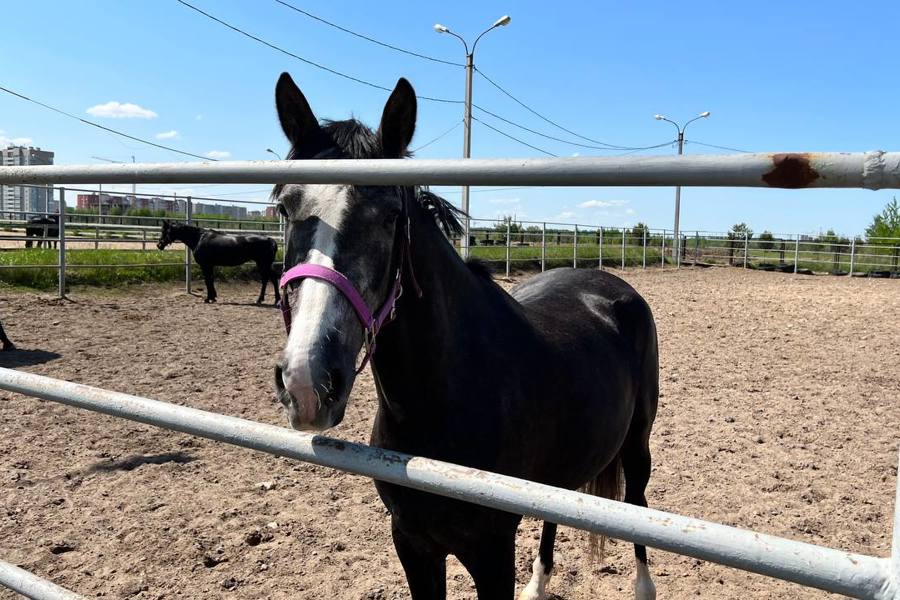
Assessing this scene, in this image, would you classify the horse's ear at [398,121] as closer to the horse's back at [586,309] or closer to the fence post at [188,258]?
the horse's back at [586,309]

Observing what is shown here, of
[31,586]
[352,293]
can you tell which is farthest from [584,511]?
[31,586]

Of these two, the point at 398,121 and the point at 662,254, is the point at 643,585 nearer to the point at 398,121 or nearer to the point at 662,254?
the point at 398,121

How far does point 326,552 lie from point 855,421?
14.8 ft

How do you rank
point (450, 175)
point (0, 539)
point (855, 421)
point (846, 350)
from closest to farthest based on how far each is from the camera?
point (450, 175) → point (0, 539) → point (855, 421) → point (846, 350)

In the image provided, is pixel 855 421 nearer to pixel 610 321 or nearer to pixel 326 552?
pixel 610 321

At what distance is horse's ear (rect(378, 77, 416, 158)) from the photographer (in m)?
1.43

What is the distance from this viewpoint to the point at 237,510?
11.1ft

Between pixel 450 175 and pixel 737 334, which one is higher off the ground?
pixel 450 175

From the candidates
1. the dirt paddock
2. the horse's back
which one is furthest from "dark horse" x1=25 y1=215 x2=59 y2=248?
the horse's back

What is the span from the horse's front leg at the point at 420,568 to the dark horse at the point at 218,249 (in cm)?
1015

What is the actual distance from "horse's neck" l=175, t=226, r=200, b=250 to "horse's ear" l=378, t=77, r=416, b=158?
454 inches

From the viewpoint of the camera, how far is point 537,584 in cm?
277

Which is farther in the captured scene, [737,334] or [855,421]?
[737,334]

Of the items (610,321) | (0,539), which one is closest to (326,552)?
(0,539)
